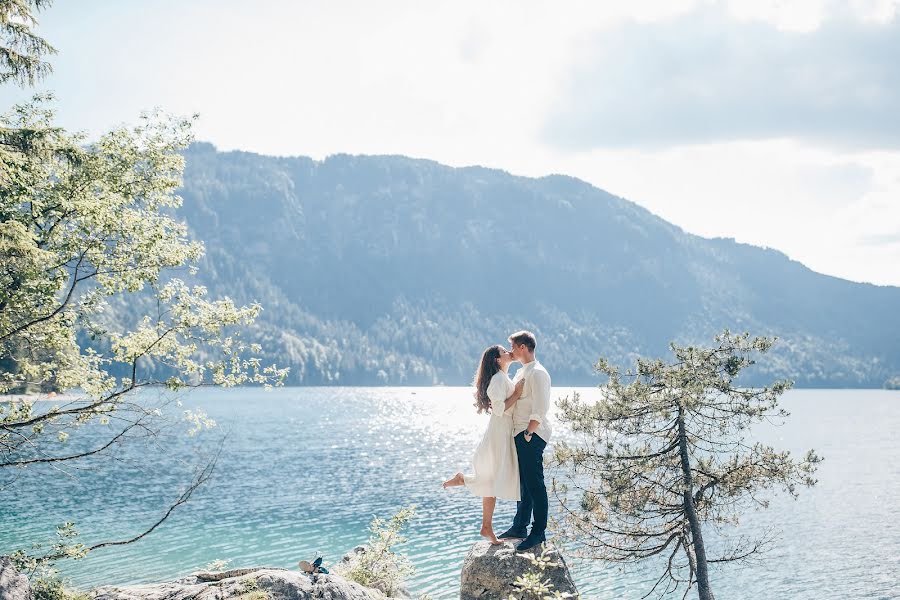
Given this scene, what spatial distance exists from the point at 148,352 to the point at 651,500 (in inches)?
447

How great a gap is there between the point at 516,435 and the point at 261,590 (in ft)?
14.0

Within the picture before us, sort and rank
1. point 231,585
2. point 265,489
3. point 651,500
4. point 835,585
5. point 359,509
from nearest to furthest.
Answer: point 231,585, point 651,500, point 835,585, point 359,509, point 265,489

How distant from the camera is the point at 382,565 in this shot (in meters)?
15.0

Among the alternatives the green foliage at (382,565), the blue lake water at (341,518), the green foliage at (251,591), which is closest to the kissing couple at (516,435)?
the green foliage at (251,591)

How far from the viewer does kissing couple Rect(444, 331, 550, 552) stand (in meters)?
10.7

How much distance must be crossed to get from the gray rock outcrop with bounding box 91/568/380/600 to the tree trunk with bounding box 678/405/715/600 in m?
8.89

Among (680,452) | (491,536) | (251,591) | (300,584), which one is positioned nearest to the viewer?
(251,591)

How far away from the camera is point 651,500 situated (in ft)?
53.8

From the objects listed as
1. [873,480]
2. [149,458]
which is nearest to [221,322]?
[149,458]

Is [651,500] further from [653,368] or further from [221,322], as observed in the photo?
[221,322]

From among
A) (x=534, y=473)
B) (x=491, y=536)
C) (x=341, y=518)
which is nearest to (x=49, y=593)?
(x=491, y=536)

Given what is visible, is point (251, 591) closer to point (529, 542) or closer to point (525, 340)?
point (529, 542)

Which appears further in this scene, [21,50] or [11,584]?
[21,50]

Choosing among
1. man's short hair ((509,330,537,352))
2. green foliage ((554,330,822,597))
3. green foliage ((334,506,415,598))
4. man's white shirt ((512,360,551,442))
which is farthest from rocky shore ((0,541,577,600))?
green foliage ((554,330,822,597))
